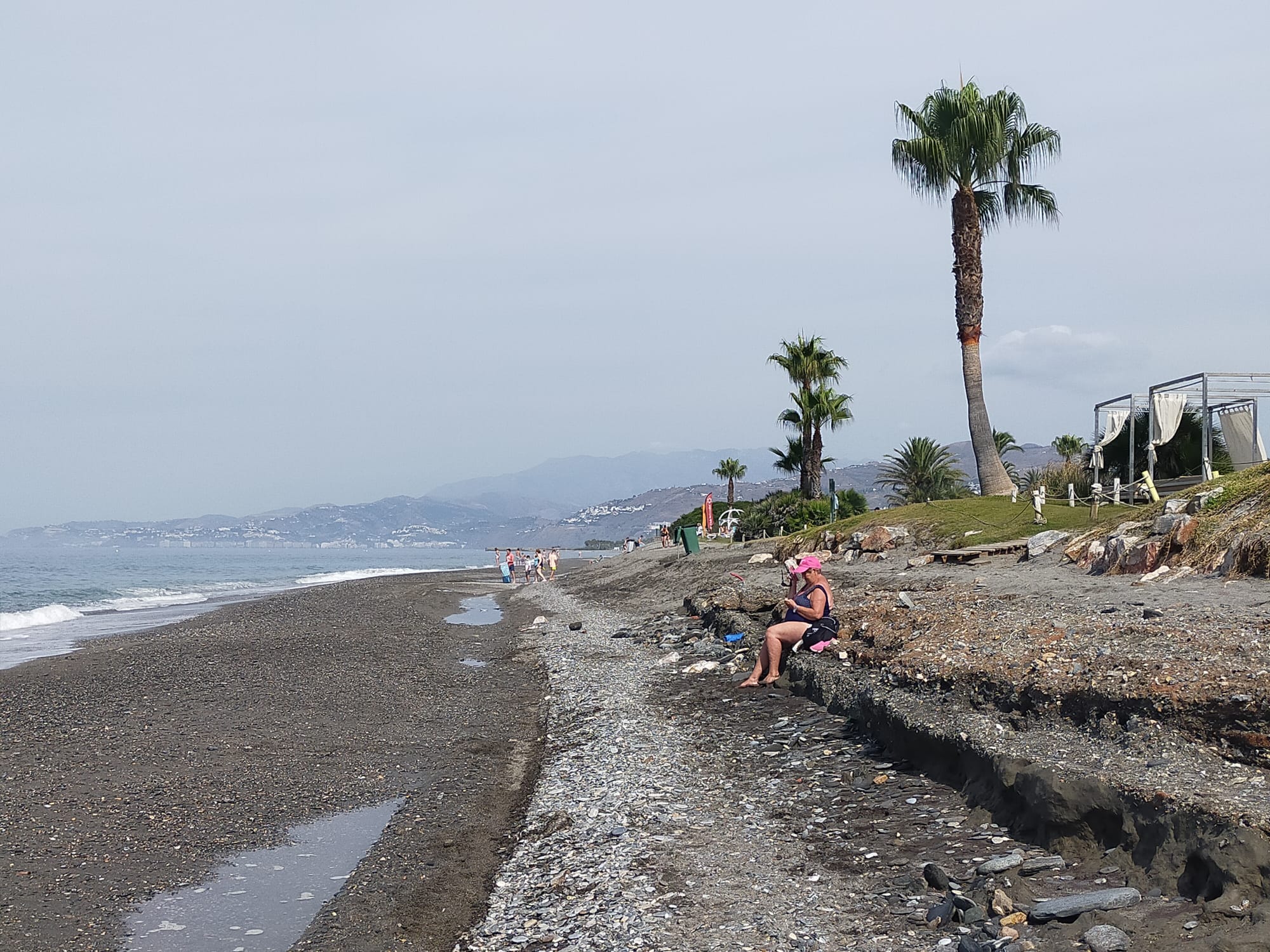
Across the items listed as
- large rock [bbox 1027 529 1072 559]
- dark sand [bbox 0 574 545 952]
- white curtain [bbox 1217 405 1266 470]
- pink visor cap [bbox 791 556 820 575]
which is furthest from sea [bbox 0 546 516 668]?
white curtain [bbox 1217 405 1266 470]

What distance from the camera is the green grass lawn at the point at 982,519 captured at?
1902 centimetres

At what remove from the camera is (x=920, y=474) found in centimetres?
4381

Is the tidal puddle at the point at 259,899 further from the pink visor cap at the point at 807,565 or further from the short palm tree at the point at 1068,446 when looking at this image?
the short palm tree at the point at 1068,446

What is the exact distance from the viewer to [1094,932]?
176 inches

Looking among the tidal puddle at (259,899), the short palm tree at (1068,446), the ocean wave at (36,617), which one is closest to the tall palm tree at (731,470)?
the short palm tree at (1068,446)

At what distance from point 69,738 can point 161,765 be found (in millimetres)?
2157

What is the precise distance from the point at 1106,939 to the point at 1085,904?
0.37 metres

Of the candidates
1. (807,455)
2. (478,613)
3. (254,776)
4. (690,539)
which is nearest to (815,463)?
(807,455)

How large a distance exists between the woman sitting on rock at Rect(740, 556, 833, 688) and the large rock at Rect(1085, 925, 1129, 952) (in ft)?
24.8

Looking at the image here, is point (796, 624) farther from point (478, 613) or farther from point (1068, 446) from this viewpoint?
point (1068, 446)

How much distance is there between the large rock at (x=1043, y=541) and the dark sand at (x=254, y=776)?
27.3ft

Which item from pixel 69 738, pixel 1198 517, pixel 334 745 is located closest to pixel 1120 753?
pixel 334 745

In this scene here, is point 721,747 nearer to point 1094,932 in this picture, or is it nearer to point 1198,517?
point 1094,932

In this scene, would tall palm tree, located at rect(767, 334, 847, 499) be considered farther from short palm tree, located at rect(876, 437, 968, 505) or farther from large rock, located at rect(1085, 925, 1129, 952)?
large rock, located at rect(1085, 925, 1129, 952)
